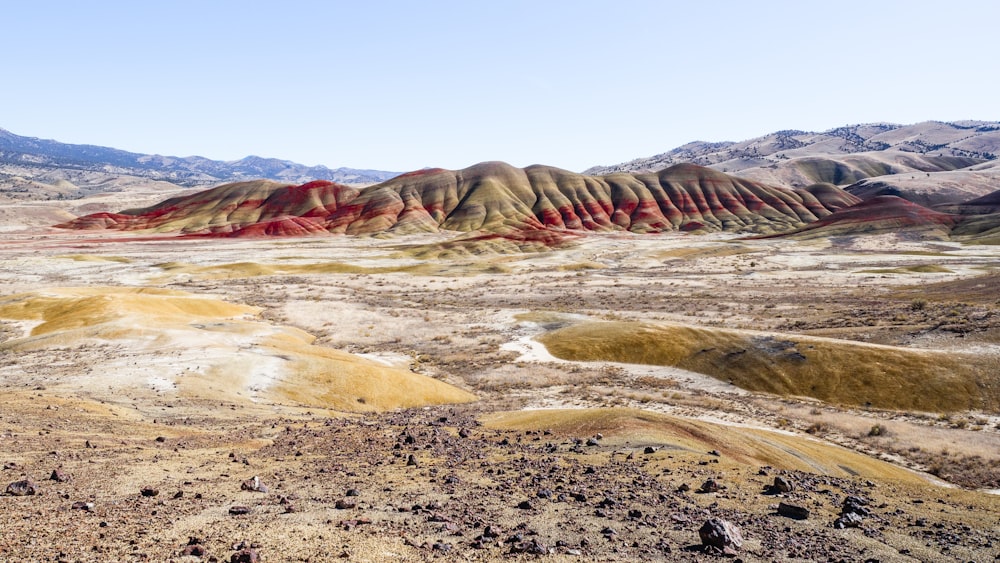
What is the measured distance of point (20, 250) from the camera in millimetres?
147000

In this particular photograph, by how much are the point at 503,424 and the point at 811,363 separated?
1052 inches

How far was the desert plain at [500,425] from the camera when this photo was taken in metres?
12.7

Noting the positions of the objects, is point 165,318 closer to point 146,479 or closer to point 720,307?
point 146,479

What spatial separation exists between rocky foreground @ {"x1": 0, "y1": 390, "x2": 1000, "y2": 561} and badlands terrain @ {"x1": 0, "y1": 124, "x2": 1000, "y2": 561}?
3.9 inches

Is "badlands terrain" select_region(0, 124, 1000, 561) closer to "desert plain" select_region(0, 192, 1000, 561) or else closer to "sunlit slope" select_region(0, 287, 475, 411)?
"desert plain" select_region(0, 192, 1000, 561)

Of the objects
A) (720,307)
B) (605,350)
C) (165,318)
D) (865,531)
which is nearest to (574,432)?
(865,531)

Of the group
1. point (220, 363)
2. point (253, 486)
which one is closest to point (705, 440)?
point (253, 486)

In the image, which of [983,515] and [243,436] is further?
[243,436]

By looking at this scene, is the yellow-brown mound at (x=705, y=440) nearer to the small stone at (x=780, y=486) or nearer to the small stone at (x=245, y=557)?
the small stone at (x=780, y=486)

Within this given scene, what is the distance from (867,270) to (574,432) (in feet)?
331

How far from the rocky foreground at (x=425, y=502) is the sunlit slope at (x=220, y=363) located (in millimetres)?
9316

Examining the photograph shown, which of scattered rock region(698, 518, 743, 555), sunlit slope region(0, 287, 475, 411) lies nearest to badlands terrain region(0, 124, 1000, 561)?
sunlit slope region(0, 287, 475, 411)

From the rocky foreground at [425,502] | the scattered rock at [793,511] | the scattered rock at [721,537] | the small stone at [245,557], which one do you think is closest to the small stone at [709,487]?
the rocky foreground at [425,502]

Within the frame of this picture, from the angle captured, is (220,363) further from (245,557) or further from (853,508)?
(853,508)
